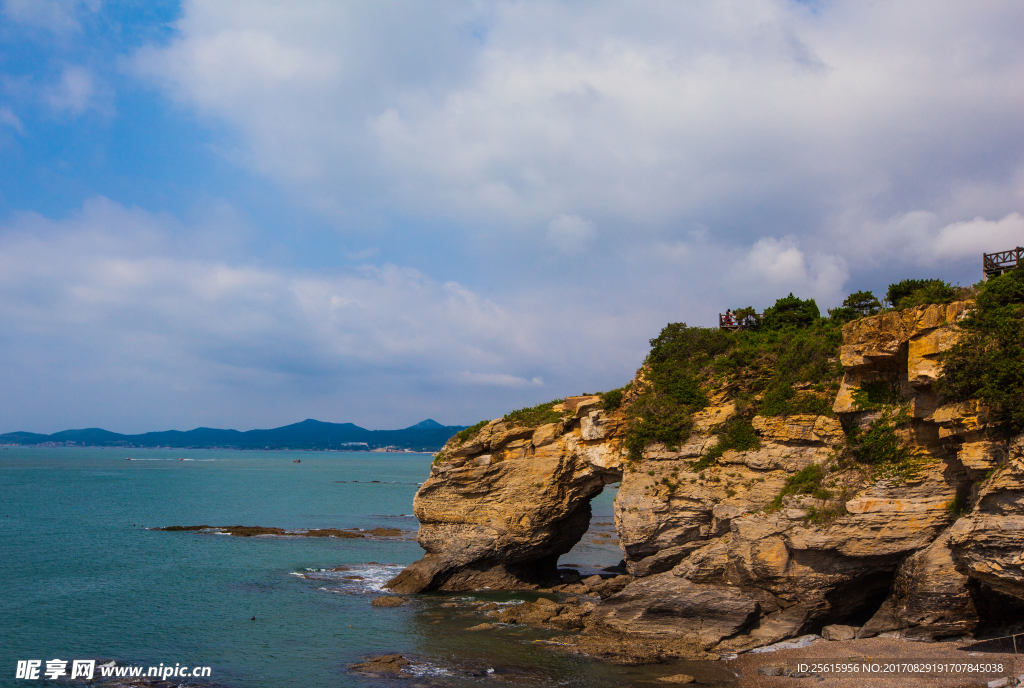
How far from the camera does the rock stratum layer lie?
1933cm

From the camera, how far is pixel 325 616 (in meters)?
28.9

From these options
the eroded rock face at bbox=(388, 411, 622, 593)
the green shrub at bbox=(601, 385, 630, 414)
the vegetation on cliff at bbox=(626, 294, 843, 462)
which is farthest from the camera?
the eroded rock face at bbox=(388, 411, 622, 593)

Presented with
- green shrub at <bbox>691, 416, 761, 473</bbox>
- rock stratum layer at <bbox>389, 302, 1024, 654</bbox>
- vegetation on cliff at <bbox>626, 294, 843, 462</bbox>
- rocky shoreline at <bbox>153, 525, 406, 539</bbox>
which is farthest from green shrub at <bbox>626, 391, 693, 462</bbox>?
rocky shoreline at <bbox>153, 525, 406, 539</bbox>

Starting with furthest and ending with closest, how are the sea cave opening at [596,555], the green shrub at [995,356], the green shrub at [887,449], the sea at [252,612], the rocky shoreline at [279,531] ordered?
the rocky shoreline at [279,531]
the sea cave opening at [596,555]
the sea at [252,612]
the green shrub at [887,449]
the green shrub at [995,356]

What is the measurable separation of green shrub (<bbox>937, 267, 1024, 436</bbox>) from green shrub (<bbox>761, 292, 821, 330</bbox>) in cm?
1207

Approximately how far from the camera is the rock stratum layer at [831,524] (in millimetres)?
19328

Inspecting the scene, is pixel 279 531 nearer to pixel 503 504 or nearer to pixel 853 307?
pixel 503 504

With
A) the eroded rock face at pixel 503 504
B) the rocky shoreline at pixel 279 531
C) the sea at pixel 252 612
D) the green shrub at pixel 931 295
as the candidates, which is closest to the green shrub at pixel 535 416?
the eroded rock face at pixel 503 504

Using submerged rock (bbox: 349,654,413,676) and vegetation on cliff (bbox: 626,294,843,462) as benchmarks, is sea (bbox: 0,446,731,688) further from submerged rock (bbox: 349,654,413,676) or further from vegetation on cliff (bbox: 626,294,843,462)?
vegetation on cliff (bbox: 626,294,843,462)

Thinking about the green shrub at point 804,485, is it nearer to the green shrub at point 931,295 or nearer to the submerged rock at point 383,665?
the green shrub at point 931,295

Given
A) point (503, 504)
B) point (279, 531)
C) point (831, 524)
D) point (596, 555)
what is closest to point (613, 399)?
point (503, 504)

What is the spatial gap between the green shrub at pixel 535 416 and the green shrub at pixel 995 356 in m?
18.8

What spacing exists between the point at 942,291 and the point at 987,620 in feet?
35.1

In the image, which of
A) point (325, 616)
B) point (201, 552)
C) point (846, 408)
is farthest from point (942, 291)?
point (201, 552)
